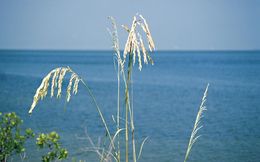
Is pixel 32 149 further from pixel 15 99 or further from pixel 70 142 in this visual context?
pixel 15 99

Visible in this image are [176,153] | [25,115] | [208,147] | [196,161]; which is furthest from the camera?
[25,115]

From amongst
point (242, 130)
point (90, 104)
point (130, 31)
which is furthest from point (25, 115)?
point (130, 31)

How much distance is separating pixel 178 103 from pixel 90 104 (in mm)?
7510

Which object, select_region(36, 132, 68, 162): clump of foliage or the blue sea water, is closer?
select_region(36, 132, 68, 162): clump of foliage

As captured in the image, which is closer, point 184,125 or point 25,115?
point 184,125

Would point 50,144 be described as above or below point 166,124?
above

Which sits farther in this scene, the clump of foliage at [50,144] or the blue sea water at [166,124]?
the blue sea water at [166,124]

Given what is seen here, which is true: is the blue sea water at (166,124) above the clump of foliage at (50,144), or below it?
below

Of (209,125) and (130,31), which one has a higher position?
(130,31)

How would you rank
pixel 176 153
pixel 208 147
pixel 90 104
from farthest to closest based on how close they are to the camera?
pixel 90 104, pixel 208 147, pixel 176 153

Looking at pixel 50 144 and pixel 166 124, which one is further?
pixel 166 124

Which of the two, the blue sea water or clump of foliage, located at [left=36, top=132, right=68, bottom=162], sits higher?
clump of foliage, located at [left=36, top=132, right=68, bottom=162]

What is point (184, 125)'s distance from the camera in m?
24.6

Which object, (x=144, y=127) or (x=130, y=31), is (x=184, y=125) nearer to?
(x=144, y=127)
